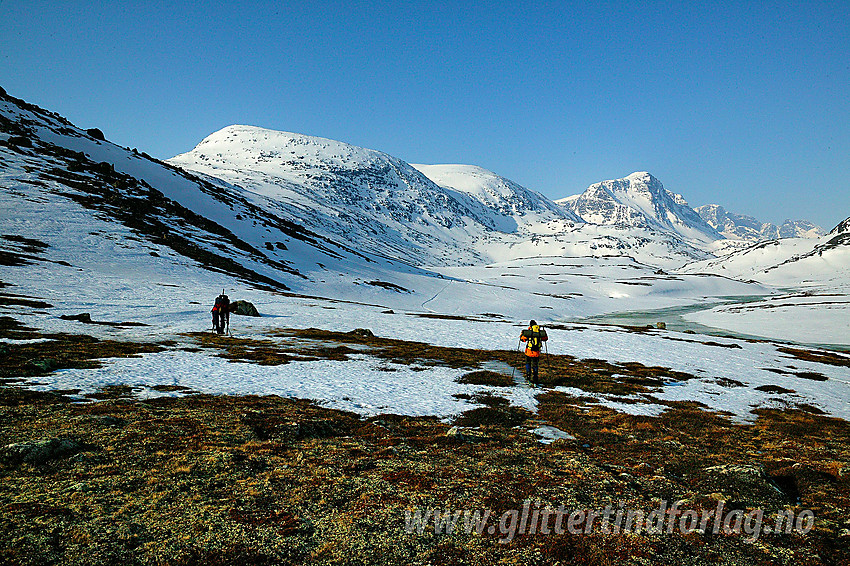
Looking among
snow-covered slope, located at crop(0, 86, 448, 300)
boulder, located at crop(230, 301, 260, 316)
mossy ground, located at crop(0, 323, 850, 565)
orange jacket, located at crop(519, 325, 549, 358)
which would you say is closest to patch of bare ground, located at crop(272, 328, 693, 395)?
orange jacket, located at crop(519, 325, 549, 358)

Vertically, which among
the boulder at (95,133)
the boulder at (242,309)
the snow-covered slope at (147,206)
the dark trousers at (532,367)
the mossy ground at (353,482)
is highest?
the boulder at (95,133)

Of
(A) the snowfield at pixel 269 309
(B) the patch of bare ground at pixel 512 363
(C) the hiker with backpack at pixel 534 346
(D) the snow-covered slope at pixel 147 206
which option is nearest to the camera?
(A) the snowfield at pixel 269 309

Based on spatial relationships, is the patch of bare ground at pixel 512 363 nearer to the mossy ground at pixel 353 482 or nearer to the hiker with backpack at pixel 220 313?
the hiker with backpack at pixel 220 313

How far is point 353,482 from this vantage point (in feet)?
32.7

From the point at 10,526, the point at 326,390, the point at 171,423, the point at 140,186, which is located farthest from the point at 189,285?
the point at 140,186

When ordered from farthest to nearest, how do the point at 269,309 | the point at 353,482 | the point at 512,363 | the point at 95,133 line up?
the point at 95,133 → the point at 269,309 → the point at 512,363 → the point at 353,482

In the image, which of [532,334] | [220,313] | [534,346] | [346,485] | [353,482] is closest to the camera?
[346,485]

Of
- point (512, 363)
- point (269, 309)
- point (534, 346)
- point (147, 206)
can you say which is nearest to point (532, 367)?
point (534, 346)

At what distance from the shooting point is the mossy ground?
24.3 feet

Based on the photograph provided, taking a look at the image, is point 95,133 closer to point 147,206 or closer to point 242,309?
point 147,206

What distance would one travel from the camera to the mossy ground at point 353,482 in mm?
7395

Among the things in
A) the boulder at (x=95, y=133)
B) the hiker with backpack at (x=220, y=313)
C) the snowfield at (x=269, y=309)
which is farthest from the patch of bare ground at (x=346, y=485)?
the boulder at (x=95, y=133)

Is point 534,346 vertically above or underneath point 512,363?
above

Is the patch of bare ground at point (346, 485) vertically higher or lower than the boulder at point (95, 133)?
lower
